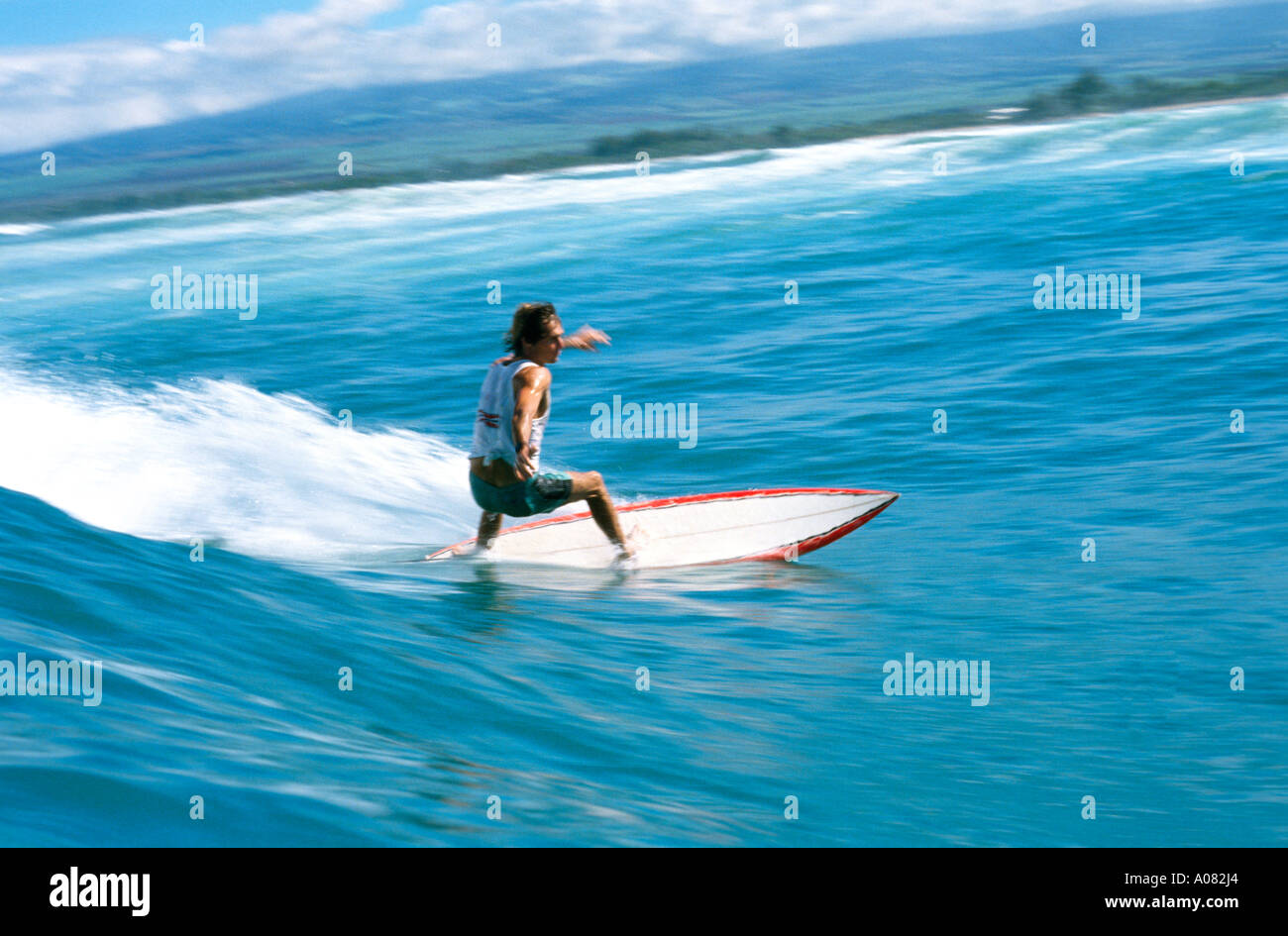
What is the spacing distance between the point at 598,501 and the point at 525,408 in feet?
2.95

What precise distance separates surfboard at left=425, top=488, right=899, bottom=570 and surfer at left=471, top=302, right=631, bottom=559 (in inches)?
29.5

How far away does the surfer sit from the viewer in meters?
7.64

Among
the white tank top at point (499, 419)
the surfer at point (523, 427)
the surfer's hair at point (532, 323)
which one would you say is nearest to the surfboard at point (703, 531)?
the surfer at point (523, 427)

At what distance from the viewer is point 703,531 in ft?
30.0

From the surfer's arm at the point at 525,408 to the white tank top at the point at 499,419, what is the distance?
31 mm

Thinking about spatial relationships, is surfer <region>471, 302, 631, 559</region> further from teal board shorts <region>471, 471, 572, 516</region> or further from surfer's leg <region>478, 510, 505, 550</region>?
surfer's leg <region>478, 510, 505, 550</region>

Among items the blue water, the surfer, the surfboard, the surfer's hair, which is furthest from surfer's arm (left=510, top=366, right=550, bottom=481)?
the surfboard

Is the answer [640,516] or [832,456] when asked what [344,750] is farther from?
[832,456]

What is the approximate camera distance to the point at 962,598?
27.6ft

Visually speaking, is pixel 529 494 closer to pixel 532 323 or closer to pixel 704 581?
pixel 532 323

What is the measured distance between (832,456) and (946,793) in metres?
7.70

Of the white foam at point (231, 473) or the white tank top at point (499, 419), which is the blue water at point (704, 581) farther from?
the white tank top at point (499, 419)

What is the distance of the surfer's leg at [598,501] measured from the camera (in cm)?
806

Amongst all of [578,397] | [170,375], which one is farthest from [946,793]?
[170,375]
